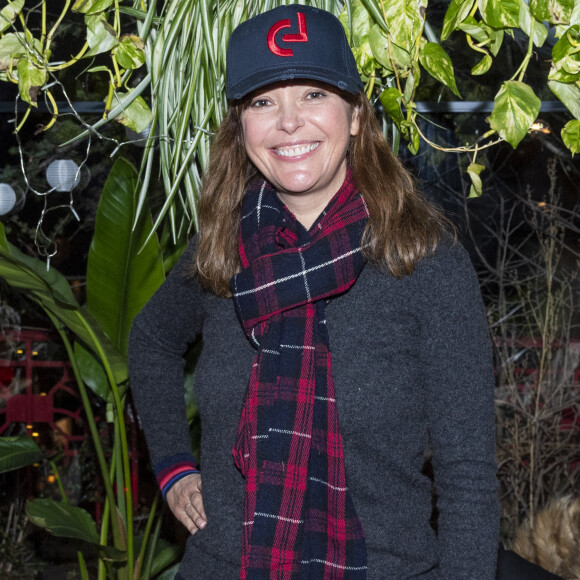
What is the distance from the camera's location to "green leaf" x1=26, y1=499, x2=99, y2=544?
6.63ft

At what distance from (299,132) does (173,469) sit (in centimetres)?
74

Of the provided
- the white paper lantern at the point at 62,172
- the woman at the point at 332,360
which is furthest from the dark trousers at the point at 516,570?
the white paper lantern at the point at 62,172

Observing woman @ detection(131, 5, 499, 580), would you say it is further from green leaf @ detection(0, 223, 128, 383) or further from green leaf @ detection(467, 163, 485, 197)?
green leaf @ detection(0, 223, 128, 383)

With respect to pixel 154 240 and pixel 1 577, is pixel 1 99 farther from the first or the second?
pixel 1 577

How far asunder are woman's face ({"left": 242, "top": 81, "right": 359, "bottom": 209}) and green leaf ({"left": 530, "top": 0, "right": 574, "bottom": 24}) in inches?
17.5

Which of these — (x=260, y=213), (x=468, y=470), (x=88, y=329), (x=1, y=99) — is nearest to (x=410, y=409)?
(x=468, y=470)

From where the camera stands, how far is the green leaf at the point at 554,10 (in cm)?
94

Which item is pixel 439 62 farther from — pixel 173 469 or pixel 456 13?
pixel 173 469

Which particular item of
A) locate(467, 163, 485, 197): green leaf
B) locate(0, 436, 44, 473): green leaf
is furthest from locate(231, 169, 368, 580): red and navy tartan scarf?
locate(0, 436, 44, 473): green leaf

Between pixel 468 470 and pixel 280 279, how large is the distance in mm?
436

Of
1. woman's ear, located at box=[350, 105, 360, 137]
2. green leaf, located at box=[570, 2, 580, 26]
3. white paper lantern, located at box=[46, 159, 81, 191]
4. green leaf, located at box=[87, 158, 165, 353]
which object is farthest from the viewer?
white paper lantern, located at box=[46, 159, 81, 191]

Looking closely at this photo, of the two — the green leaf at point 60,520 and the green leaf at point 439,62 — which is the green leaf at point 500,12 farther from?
the green leaf at point 60,520

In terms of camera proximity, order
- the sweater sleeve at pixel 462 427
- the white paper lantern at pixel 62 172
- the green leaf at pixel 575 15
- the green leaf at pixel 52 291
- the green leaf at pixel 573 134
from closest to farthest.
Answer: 1. the green leaf at pixel 575 15
2. the green leaf at pixel 573 134
3. the sweater sleeve at pixel 462 427
4. the green leaf at pixel 52 291
5. the white paper lantern at pixel 62 172

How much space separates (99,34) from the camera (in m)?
1.17
